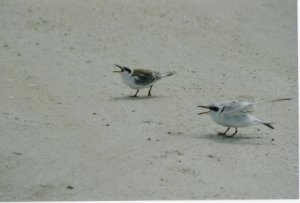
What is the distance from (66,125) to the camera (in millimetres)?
8156

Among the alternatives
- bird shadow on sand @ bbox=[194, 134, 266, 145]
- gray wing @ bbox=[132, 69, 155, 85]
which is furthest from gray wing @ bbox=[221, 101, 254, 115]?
gray wing @ bbox=[132, 69, 155, 85]

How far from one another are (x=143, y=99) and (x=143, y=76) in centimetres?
25

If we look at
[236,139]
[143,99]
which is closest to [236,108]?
[236,139]

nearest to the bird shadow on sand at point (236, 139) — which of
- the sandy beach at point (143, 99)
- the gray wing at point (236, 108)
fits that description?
the sandy beach at point (143, 99)

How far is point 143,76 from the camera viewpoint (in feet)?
30.6

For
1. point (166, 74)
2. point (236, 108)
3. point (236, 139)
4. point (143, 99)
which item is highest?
point (236, 108)

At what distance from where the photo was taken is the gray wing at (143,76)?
A: 30.5ft

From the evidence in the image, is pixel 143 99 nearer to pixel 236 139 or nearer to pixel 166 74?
pixel 166 74

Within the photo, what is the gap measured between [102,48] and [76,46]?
1.04 feet

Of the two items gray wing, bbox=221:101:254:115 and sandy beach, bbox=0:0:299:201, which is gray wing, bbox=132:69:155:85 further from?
gray wing, bbox=221:101:254:115

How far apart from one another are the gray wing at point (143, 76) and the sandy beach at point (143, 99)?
0.59 feet

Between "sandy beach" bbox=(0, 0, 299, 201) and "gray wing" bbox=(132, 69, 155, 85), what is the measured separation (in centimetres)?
18

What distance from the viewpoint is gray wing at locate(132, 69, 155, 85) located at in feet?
30.5

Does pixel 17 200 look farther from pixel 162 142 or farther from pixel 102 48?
pixel 102 48
